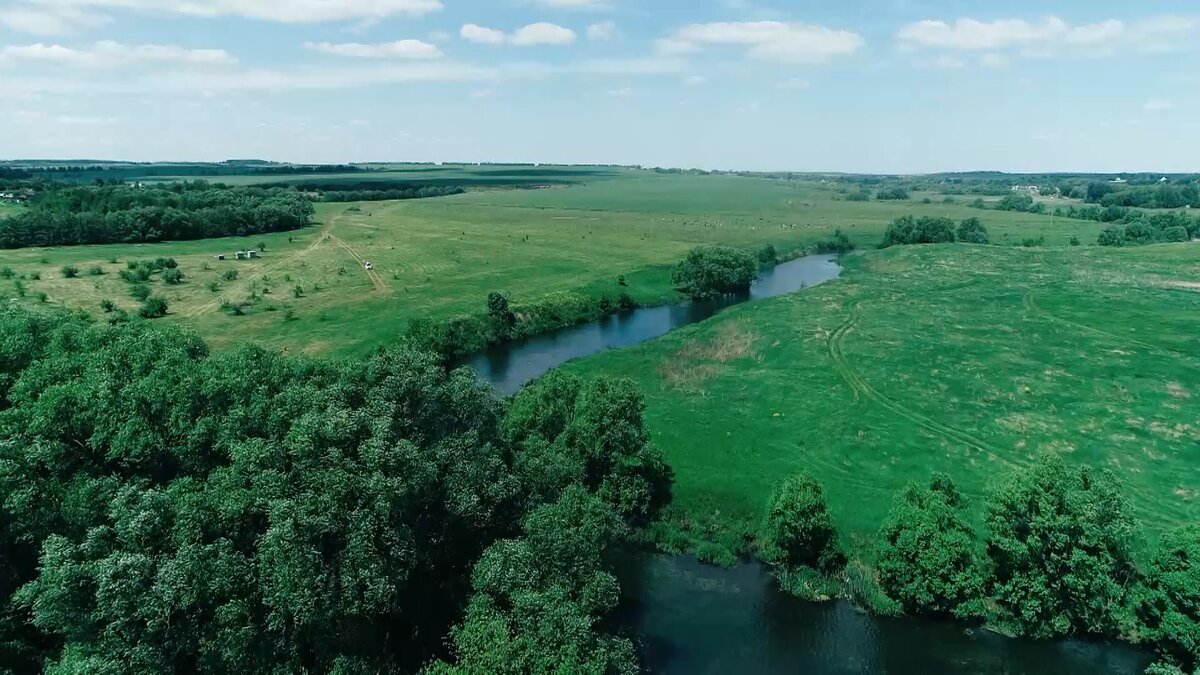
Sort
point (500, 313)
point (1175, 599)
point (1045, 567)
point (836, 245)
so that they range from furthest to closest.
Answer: point (836, 245) < point (500, 313) < point (1045, 567) < point (1175, 599)

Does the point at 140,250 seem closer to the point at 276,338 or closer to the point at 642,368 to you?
the point at 276,338

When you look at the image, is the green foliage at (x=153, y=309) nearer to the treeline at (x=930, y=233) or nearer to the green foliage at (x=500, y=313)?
the green foliage at (x=500, y=313)

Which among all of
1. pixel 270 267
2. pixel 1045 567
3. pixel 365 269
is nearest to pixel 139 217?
pixel 270 267

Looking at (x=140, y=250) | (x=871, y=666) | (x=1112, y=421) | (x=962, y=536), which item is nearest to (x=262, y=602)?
(x=871, y=666)

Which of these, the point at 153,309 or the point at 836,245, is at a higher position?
the point at 836,245

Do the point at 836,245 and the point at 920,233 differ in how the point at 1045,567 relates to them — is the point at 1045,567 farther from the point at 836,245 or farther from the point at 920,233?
the point at 836,245

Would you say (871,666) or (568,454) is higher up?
(568,454)

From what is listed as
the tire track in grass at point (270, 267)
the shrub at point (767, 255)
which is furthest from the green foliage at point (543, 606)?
the shrub at point (767, 255)
